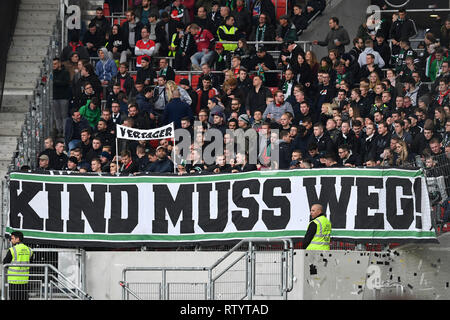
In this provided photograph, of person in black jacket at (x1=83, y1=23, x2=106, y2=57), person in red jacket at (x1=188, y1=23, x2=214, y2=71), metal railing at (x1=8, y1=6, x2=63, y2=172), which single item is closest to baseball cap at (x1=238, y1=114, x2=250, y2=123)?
person in red jacket at (x1=188, y1=23, x2=214, y2=71)

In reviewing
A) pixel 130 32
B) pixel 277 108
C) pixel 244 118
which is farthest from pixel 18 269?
pixel 130 32

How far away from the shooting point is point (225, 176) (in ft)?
72.1

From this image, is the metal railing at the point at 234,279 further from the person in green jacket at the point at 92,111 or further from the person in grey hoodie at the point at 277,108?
the person in green jacket at the point at 92,111

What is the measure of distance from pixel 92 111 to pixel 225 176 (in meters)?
5.78

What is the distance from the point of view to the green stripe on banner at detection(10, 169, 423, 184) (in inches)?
831

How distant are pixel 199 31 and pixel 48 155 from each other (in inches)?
238

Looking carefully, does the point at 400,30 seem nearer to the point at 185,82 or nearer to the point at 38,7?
the point at 185,82

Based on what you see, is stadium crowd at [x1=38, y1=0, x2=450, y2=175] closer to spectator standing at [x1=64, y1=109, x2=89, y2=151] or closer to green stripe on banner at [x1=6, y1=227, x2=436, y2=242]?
spectator standing at [x1=64, y1=109, x2=89, y2=151]

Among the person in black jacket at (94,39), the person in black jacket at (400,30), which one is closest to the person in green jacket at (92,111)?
the person in black jacket at (94,39)

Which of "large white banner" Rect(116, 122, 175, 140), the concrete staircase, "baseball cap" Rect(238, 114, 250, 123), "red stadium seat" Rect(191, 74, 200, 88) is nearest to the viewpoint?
"large white banner" Rect(116, 122, 175, 140)

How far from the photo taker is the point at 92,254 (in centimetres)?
2211

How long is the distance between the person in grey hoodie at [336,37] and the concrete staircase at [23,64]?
6839mm
